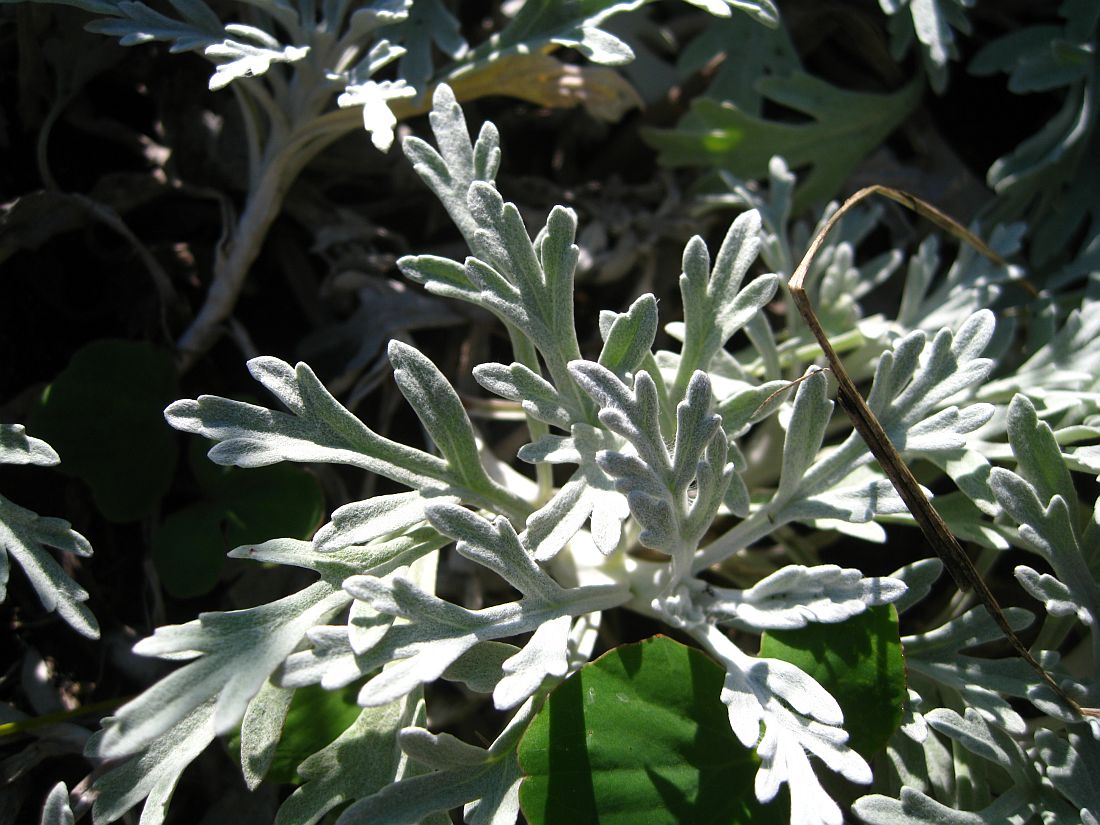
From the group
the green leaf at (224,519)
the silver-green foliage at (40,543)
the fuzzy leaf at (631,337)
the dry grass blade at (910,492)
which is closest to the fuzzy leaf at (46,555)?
the silver-green foliage at (40,543)

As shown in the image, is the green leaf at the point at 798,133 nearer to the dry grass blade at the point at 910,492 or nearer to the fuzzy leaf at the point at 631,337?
the dry grass blade at the point at 910,492

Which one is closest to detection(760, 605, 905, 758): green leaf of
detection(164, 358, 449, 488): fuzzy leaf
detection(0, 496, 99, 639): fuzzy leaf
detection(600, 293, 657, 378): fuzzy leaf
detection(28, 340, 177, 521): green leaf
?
detection(600, 293, 657, 378): fuzzy leaf

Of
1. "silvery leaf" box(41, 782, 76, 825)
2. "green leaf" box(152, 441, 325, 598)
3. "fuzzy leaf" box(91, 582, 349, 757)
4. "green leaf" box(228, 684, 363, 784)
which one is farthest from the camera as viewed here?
"green leaf" box(152, 441, 325, 598)

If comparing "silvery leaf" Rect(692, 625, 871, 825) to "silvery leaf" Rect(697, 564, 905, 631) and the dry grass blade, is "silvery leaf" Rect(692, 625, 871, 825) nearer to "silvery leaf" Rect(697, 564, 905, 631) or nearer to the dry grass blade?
"silvery leaf" Rect(697, 564, 905, 631)

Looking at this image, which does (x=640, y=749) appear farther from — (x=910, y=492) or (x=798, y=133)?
(x=798, y=133)

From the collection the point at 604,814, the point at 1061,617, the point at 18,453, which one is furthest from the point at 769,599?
the point at 18,453

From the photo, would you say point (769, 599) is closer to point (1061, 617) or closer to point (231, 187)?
point (1061, 617)

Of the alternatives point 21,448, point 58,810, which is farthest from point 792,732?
point 21,448
